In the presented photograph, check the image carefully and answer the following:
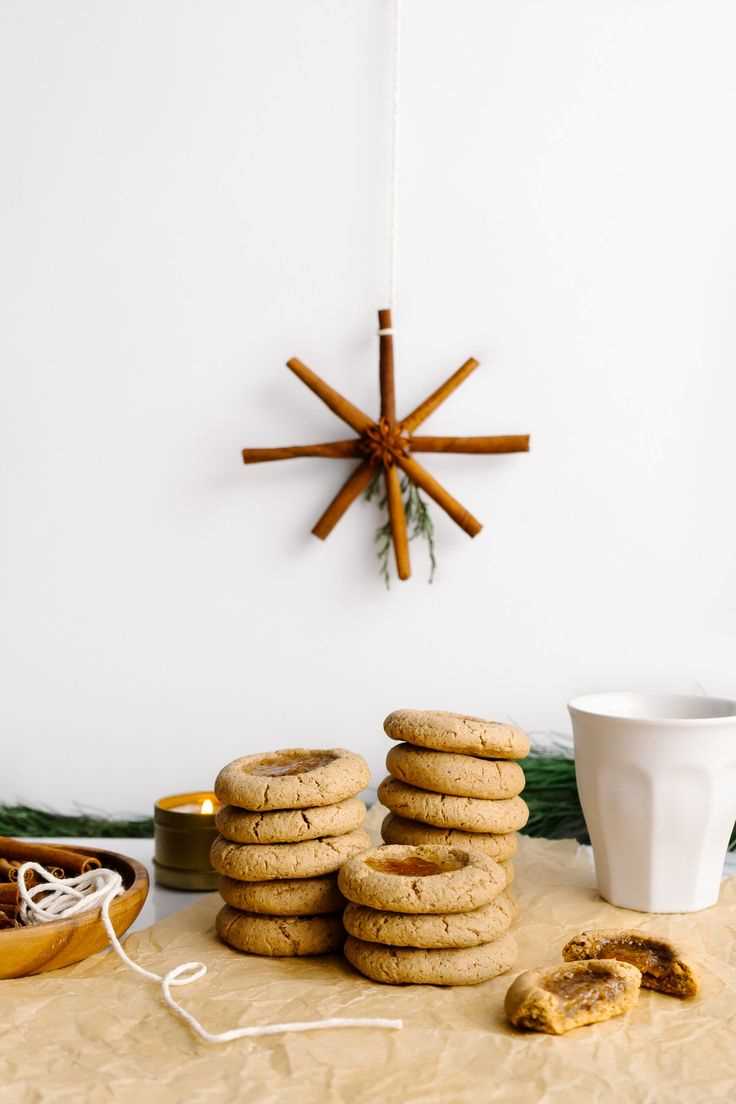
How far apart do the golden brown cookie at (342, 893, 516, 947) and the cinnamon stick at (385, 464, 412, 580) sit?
55 cm

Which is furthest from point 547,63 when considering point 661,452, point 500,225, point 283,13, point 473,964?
point 473,964

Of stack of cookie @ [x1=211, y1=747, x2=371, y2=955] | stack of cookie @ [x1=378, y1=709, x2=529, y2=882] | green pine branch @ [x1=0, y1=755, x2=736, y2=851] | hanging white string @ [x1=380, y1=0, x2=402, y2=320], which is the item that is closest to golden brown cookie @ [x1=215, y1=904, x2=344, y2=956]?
Result: stack of cookie @ [x1=211, y1=747, x2=371, y2=955]

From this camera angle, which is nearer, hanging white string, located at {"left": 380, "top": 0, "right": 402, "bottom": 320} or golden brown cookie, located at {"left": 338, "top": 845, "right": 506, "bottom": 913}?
golden brown cookie, located at {"left": 338, "top": 845, "right": 506, "bottom": 913}

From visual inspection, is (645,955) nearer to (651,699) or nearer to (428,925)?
(428,925)

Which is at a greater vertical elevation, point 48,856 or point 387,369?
point 387,369

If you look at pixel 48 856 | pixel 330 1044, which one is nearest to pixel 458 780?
pixel 330 1044

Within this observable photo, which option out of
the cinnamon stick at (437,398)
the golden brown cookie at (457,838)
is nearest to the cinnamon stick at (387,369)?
the cinnamon stick at (437,398)

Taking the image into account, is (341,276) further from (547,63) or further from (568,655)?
(568,655)

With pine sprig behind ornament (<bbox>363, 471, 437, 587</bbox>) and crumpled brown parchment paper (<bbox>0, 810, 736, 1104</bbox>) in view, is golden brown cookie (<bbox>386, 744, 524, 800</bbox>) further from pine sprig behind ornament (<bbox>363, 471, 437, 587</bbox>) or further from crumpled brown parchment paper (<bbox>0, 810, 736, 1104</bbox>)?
pine sprig behind ornament (<bbox>363, 471, 437, 587</bbox>)

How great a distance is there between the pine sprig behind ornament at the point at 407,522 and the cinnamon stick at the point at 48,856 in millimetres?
530

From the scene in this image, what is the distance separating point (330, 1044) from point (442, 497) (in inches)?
28.4

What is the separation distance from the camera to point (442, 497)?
1315 mm

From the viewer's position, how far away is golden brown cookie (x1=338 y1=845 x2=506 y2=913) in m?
0.81

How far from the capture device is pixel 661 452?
1335 mm
